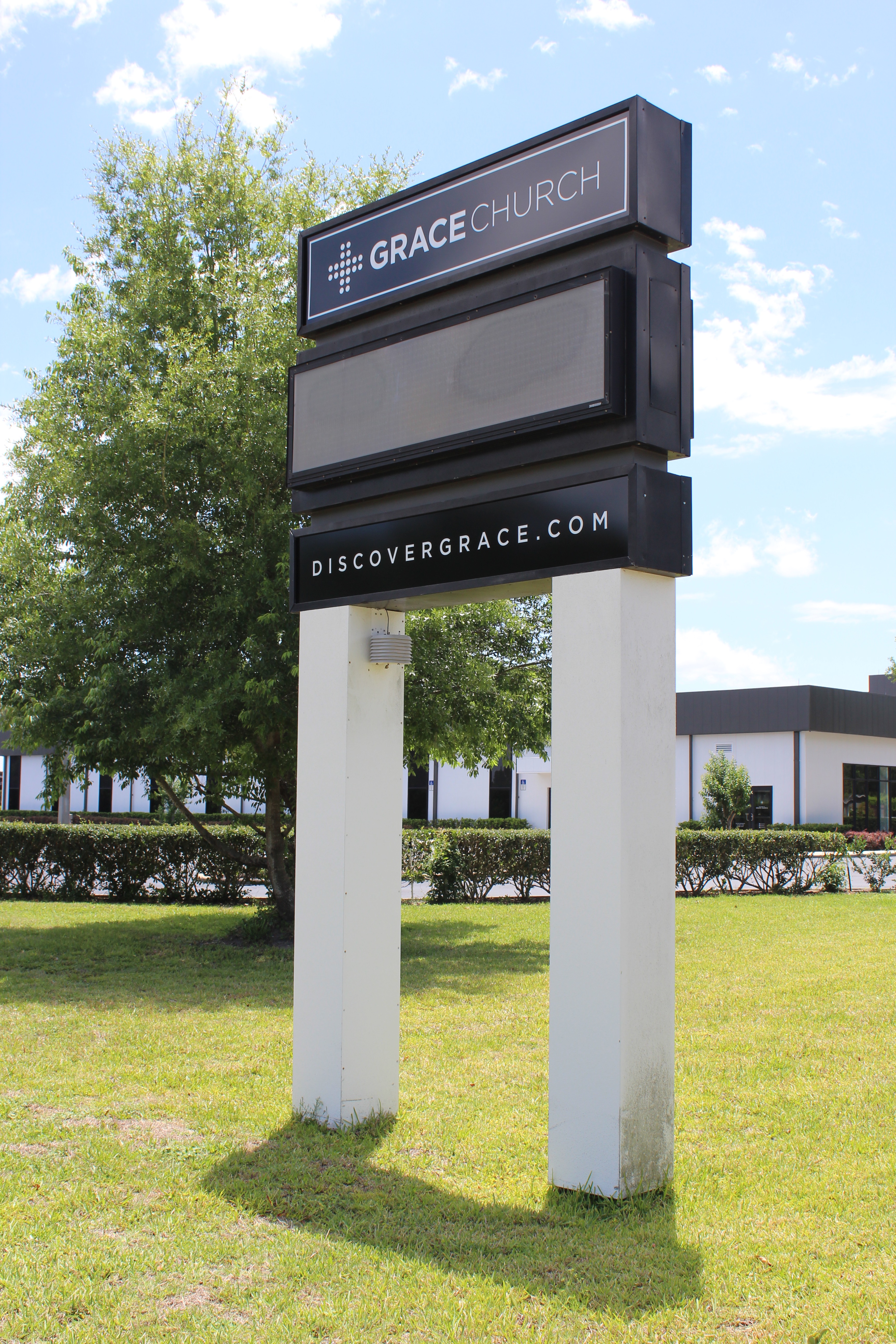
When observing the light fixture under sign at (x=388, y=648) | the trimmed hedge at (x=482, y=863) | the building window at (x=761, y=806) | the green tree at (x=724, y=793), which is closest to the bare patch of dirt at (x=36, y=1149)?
the light fixture under sign at (x=388, y=648)

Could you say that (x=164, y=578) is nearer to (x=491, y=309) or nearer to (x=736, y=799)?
(x=491, y=309)

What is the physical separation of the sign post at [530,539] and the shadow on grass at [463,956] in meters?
4.65

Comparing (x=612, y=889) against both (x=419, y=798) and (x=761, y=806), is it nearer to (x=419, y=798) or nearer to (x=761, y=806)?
(x=761, y=806)

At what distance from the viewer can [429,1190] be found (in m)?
5.06

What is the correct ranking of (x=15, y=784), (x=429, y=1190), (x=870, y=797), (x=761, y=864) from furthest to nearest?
(x=15, y=784)
(x=870, y=797)
(x=761, y=864)
(x=429, y=1190)

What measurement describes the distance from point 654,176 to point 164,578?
28.4 ft

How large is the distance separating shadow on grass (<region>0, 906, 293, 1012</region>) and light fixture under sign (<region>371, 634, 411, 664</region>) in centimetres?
455

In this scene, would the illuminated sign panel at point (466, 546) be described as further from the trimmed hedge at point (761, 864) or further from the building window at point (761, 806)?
the building window at point (761, 806)

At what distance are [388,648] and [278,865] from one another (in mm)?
8551

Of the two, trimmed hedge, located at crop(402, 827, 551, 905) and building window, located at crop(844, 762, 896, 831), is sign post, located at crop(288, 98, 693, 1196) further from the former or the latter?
building window, located at crop(844, 762, 896, 831)

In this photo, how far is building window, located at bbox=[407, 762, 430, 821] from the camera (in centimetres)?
4516

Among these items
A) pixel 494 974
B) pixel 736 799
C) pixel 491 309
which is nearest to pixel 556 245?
pixel 491 309

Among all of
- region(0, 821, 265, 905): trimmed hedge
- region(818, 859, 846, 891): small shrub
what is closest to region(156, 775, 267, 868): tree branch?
region(0, 821, 265, 905): trimmed hedge

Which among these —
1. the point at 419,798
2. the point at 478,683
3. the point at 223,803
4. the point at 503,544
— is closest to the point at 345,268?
the point at 503,544
